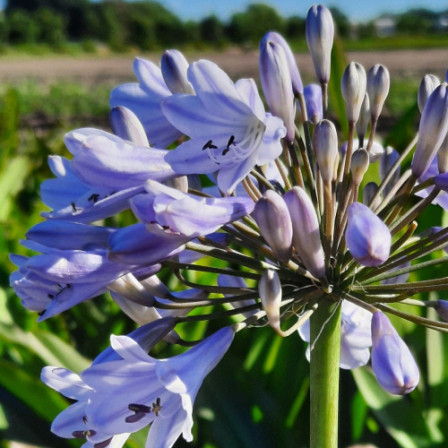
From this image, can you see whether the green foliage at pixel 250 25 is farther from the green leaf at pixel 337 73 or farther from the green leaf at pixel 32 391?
the green leaf at pixel 32 391

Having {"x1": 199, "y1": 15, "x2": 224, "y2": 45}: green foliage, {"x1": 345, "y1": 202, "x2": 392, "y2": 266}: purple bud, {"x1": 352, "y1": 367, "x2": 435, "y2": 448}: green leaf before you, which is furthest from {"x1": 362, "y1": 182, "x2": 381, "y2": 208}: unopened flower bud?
{"x1": 199, "y1": 15, "x2": 224, "y2": 45}: green foliage

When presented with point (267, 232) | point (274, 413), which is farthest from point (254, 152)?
point (274, 413)

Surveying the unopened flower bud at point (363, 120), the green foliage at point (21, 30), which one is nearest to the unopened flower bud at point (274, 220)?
the unopened flower bud at point (363, 120)

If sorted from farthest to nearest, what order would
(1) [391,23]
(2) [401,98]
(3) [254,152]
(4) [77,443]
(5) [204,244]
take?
(1) [391,23], (2) [401,98], (4) [77,443], (5) [204,244], (3) [254,152]

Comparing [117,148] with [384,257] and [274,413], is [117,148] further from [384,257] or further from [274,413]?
[274,413]

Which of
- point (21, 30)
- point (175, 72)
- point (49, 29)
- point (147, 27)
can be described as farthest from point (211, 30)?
point (175, 72)

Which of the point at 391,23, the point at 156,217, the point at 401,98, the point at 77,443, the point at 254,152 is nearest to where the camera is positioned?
the point at 156,217
